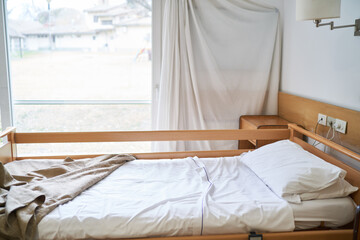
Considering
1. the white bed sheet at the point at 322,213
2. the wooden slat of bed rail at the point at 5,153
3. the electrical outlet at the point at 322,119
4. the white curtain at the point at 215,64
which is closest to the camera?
the white bed sheet at the point at 322,213

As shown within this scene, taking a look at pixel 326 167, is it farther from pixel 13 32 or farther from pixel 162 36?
pixel 13 32

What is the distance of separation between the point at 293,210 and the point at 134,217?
0.78 metres

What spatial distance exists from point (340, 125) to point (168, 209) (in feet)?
4.16

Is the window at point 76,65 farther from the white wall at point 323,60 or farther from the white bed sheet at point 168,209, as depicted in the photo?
the white bed sheet at point 168,209

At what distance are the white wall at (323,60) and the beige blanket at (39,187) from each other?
1.45m

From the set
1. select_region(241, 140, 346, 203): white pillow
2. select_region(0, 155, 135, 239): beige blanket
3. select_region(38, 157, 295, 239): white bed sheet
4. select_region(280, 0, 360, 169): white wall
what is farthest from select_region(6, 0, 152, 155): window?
select_region(241, 140, 346, 203): white pillow

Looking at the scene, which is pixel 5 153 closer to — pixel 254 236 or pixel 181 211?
pixel 181 211

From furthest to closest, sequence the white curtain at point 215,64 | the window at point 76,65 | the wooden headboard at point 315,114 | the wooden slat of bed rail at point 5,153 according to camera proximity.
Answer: the window at point 76,65, the white curtain at point 215,64, the wooden slat of bed rail at point 5,153, the wooden headboard at point 315,114

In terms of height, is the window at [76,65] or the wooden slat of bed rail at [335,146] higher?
the window at [76,65]

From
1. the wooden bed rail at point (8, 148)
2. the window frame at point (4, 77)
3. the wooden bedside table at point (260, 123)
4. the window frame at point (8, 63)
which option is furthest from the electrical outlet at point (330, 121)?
the window frame at point (4, 77)

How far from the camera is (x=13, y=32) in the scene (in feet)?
10.7

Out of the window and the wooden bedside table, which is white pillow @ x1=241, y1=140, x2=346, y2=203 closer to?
the wooden bedside table

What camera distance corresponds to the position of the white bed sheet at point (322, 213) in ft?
5.73

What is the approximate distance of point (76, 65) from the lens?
3.37m
